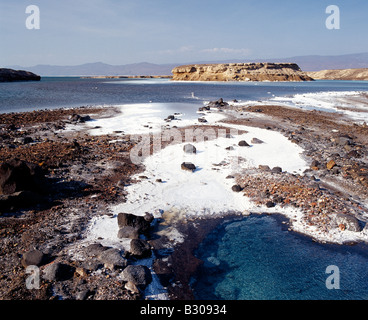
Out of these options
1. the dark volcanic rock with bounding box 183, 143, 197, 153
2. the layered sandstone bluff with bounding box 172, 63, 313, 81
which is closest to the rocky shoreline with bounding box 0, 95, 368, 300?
the dark volcanic rock with bounding box 183, 143, 197, 153

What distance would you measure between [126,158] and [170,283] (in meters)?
8.83

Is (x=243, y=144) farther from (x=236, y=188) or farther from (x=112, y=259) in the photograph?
(x=112, y=259)

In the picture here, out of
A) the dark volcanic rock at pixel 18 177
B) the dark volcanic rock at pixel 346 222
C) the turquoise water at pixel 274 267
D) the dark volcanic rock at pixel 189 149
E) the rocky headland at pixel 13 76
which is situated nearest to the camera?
the turquoise water at pixel 274 267

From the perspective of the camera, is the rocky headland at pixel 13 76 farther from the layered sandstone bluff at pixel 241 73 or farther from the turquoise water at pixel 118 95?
the layered sandstone bluff at pixel 241 73

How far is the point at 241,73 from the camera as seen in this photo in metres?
121

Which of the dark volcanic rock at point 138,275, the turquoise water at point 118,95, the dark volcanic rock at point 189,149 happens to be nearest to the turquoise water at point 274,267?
the dark volcanic rock at point 138,275

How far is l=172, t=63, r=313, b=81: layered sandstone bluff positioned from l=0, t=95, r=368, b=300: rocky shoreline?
111 m

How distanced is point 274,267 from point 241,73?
125005 millimetres

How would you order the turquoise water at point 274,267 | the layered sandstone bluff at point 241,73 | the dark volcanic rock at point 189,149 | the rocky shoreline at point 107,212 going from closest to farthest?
1. the rocky shoreline at point 107,212
2. the turquoise water at point 274,267
3. the dark volcanic rock at point 189,149
4. the layered sandstone bluff at point 241,73

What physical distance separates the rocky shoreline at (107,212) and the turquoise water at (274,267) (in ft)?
1.43

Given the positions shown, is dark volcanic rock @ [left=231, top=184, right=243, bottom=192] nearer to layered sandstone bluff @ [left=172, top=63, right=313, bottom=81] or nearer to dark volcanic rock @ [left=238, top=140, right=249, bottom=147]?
dark volcanic rock @ [left=238, top=140, right=249, bottom=147]

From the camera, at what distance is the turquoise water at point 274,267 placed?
19.5ft

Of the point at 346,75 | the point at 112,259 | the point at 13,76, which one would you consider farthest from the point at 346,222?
the point at 346,75

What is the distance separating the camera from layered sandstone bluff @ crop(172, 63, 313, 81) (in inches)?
4717
